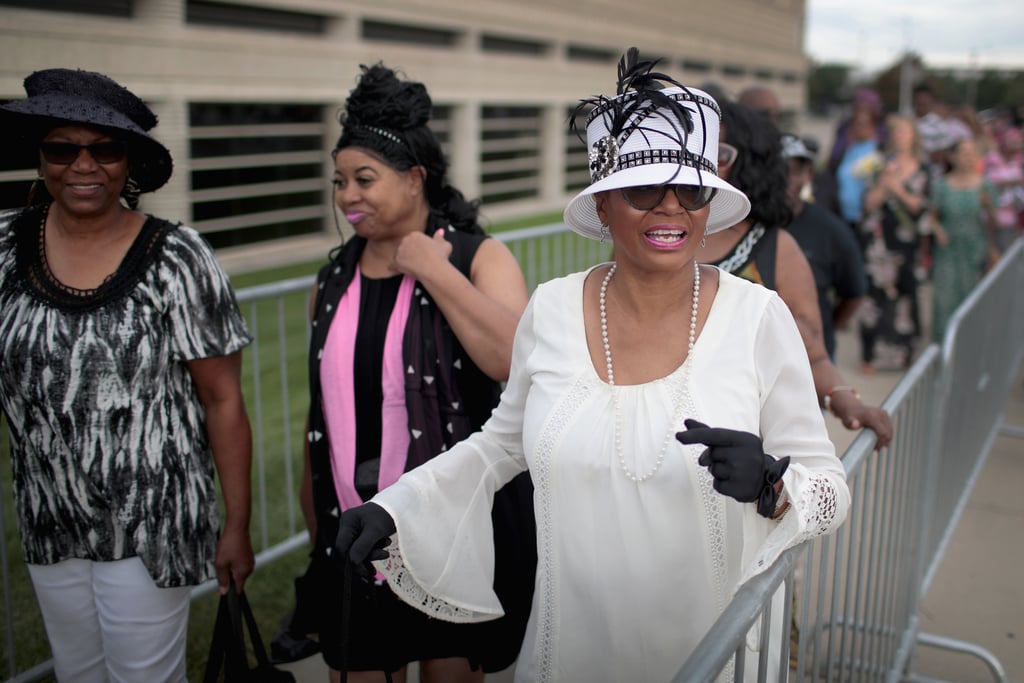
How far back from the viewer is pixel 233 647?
2.62m

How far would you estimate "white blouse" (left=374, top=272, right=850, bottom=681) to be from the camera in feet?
6.36

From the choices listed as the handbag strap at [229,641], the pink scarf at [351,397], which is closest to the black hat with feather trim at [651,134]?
→ the pink scarf at [351,397]

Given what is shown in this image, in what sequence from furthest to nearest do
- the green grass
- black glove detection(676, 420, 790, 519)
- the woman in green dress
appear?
the woman in green dress
the green grass
black glove detection(676, 420, 790, 519)

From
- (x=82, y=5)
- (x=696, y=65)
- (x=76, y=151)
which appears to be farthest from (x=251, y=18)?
(x=696, y=65)

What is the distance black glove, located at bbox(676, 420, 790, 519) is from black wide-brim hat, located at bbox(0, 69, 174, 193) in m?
1.68

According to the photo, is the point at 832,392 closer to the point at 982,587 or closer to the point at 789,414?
the point at 789,414

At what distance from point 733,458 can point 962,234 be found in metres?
7.12

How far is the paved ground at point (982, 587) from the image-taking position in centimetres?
390

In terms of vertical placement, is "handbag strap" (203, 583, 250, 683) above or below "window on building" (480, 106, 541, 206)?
below

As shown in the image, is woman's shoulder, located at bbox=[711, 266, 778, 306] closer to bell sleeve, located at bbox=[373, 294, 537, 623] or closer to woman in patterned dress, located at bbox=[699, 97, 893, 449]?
bell sleeve, located at bbox=[373, 294, 537, 623]

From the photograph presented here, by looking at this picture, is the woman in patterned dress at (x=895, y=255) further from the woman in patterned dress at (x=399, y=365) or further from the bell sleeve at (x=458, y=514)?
the bell sleeve at (x=458, y=514)

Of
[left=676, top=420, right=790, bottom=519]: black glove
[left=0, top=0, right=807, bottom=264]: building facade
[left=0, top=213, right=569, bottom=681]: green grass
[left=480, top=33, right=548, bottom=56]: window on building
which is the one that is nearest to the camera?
[left=676, top=420, right=790, bottom=519]: black glove

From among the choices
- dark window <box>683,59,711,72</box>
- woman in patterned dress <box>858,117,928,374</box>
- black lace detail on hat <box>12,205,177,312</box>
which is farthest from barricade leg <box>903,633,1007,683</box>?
dark window <box>683,59,711,72</box>

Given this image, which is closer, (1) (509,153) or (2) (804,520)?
(2) (804,520)
